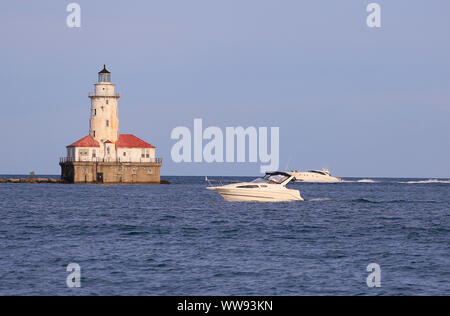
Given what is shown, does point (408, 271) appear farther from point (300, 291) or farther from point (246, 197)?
point (246, 197)

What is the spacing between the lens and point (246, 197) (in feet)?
210

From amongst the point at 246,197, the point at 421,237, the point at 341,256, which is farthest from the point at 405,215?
the point at 341,256

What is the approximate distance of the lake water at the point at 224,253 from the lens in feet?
83.8

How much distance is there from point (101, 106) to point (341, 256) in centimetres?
10079

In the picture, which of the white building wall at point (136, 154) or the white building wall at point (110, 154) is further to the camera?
the white building wall at point (136, 154)

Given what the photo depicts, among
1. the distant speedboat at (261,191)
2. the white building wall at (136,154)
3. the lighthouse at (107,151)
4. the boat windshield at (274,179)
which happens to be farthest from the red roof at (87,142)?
the boat windshield at (274,179)

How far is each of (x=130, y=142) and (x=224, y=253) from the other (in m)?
103

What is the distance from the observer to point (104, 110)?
129625 mm
